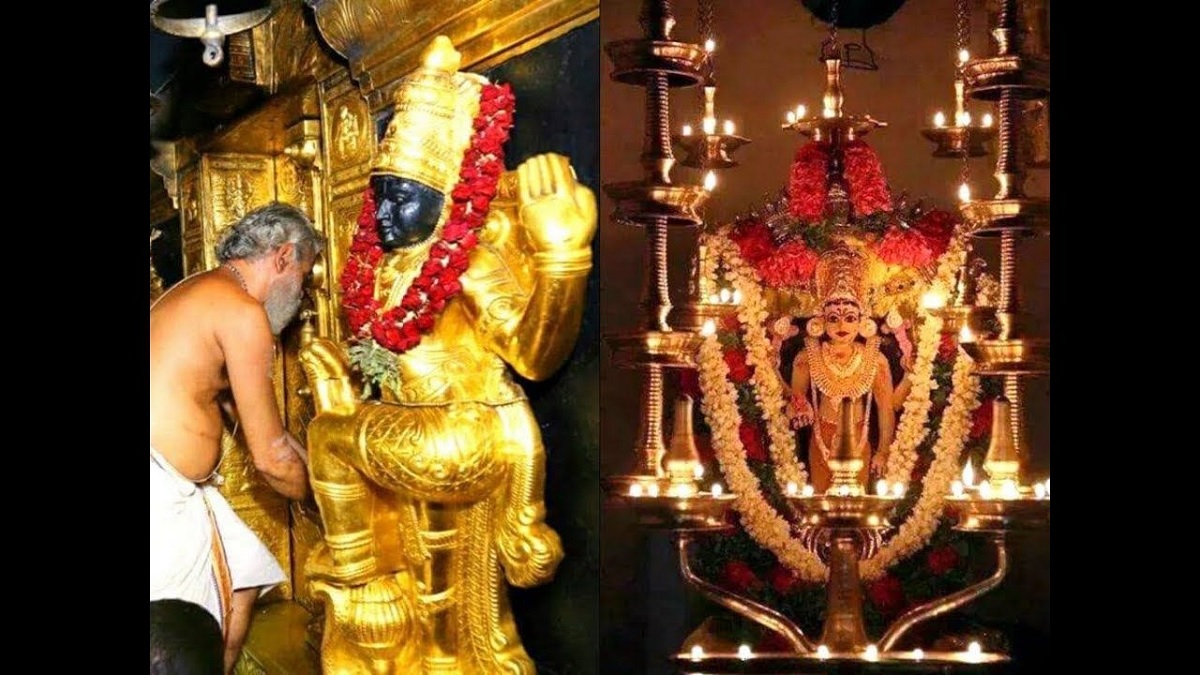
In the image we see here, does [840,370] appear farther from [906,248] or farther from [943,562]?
[943,562]

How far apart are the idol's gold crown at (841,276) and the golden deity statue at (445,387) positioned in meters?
2.40

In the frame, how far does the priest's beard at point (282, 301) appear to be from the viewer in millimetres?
4133

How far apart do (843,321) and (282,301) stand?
239cm

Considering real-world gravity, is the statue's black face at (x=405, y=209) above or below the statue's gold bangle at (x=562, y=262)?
above

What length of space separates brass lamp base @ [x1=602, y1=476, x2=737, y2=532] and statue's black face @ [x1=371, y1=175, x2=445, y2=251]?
47.2 inches

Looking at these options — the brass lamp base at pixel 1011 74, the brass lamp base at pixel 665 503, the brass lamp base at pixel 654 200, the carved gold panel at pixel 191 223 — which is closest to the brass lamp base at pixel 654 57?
the brass lamp base at pixel 654 200

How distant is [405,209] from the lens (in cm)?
360

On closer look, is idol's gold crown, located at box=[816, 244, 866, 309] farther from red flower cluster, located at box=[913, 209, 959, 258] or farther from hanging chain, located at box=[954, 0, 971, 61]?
hanging chain, located at box=[954, 0, 971, 61]

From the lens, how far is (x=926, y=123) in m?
5.65

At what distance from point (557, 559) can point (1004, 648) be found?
2.29 m

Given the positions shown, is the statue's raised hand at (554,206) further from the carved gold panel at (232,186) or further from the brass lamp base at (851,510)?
the brass lamp base at (851,510)

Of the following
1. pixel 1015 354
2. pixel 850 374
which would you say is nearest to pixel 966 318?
pixel 850 374

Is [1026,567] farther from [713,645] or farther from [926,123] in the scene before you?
[926,123]

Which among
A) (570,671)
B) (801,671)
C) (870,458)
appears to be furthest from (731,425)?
(570,671)
